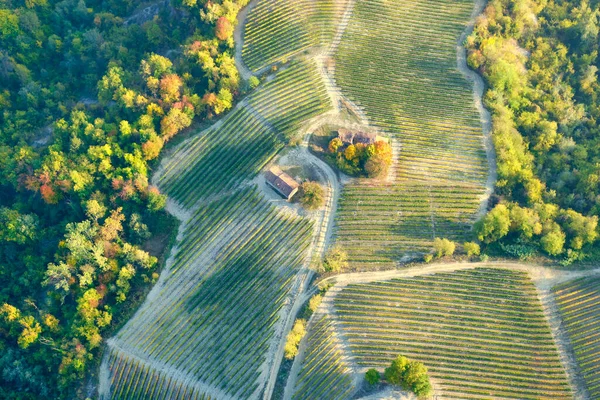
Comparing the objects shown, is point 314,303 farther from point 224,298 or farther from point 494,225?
point 494,225

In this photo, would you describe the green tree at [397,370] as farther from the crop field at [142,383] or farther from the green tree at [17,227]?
the green tree at [17,227]

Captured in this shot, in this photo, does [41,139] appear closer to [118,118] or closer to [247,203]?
[118,118]

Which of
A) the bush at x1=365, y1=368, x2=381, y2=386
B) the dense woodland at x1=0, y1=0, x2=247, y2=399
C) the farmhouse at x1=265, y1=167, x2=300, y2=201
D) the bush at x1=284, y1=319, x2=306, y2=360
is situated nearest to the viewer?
the bush at x1=365, y1=368, x2=381, y2=386

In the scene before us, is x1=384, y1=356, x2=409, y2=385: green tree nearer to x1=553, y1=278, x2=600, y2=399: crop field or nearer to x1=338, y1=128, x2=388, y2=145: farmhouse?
x1=553, y1=278, x2=600, y2=399: crop field

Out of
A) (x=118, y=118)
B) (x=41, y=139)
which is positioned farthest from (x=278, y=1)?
(x=41, y=139)

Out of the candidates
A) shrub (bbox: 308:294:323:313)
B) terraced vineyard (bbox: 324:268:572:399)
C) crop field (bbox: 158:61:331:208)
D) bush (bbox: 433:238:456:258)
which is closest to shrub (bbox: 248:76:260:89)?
crop field (bbox: 158:61:331:208)

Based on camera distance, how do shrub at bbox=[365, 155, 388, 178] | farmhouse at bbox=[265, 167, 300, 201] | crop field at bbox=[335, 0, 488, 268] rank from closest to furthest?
crop field at bbox=[335, 0, 488, 268] < shrub at bbox=[365, 155, 388, 178] < farmhouse at bbox=[265, 167, 300, 201]
